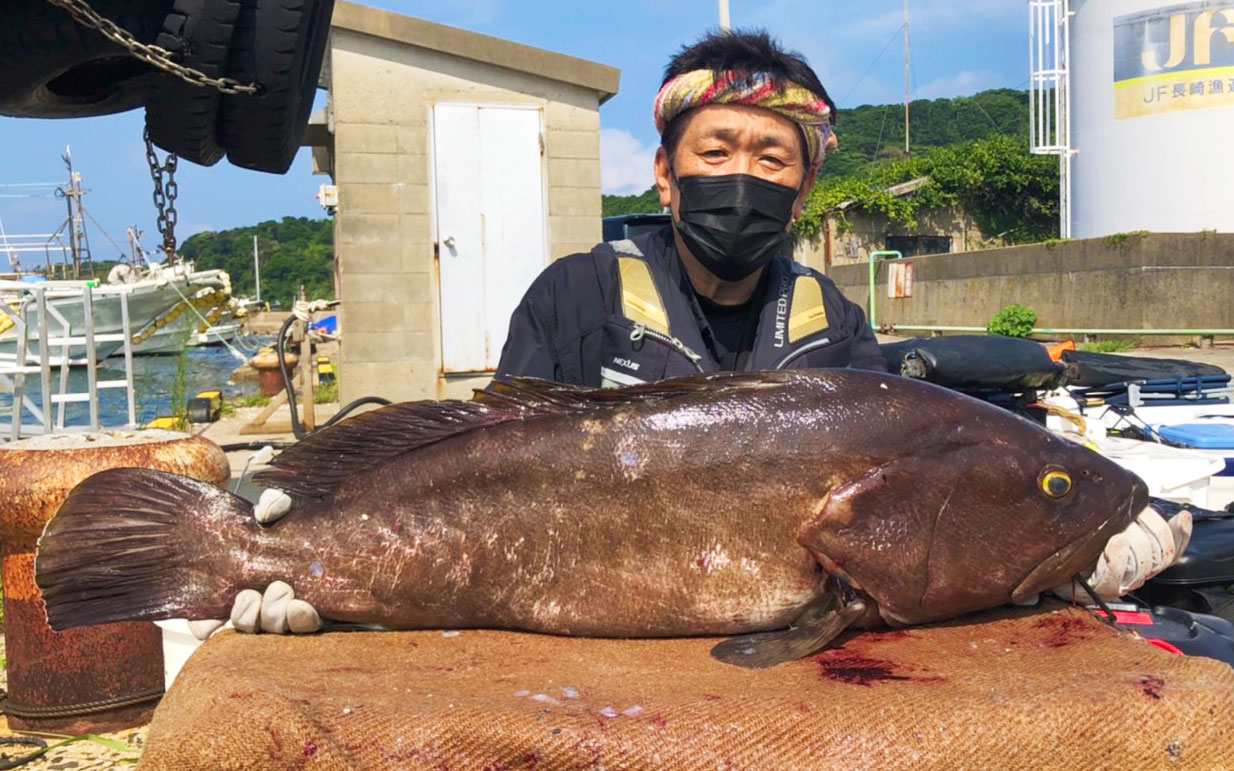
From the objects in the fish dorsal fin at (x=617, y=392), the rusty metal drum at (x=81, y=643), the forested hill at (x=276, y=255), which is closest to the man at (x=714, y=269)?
the fish dorsal fin at (x=617, y=392)

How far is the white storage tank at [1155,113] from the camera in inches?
781

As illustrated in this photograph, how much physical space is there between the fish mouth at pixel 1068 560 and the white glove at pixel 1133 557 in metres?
0.05

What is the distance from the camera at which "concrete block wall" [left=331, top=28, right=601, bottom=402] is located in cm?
984

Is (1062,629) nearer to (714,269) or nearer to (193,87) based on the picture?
(714,269)

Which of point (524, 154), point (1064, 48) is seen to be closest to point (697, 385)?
point (524, 154)

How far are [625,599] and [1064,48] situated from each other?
2563cm

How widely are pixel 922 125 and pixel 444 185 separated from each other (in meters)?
87.7

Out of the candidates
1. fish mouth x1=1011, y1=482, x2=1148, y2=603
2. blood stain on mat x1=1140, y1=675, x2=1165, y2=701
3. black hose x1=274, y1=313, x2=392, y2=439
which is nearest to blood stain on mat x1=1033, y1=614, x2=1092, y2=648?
fish mouth x1=1011, y1=482, x2=1148, y2=603

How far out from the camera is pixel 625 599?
6.49 ft

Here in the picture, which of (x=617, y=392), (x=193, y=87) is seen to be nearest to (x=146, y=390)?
(x=193, y=87)

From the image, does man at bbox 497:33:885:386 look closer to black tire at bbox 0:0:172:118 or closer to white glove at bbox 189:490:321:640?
white glove at bbox 189:490:321:640

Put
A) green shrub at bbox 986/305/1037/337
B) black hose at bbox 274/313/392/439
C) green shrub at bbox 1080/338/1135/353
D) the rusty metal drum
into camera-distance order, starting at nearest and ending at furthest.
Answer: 1. the rusty metal drum
2. black hose at bbox 274/313/392/439
3. green shrub at bbox 1080/338/1135/353
4. green shrub at bbox 986/305/1037/337

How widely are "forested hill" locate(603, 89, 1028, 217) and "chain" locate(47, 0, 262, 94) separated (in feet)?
239

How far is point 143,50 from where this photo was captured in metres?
3.15
